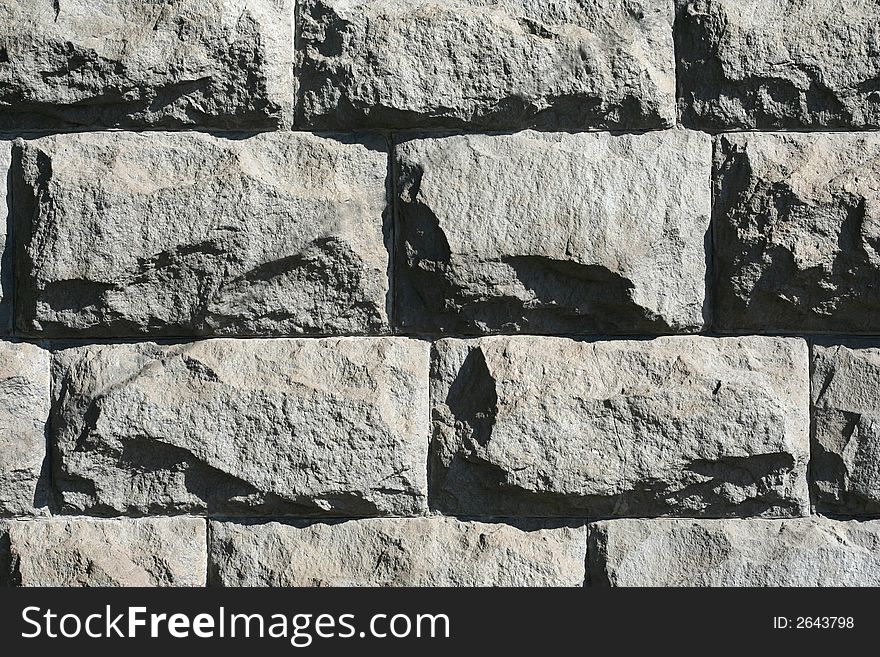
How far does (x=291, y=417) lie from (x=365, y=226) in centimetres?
39

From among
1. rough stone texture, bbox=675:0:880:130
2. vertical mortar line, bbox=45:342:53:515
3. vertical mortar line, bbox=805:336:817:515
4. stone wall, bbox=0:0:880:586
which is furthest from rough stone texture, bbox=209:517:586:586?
rough stone texture, bbox=675:0:880:130

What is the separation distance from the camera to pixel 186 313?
1.74m

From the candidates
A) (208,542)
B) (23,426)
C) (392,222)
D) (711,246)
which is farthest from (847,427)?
(23,426)

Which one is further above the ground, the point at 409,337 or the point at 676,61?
the point at 676,61

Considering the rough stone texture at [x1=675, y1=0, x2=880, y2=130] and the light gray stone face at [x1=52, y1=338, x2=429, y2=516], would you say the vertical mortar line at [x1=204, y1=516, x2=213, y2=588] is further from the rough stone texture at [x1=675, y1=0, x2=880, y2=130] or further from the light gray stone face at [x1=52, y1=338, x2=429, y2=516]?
the rough stone texture at [x1=675, y1=0, x2=880, y2=130]

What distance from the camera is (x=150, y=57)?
1.71m

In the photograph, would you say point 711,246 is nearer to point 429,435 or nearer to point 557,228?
point 557,228

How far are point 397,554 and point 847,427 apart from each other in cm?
90

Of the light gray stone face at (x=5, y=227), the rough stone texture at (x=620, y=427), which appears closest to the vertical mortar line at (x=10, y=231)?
the light gray stone face at (x=5, y=227)

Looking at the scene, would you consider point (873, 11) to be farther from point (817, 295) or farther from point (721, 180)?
point (817, 295)

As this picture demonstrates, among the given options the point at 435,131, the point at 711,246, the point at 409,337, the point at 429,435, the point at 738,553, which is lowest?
the point at 738,553

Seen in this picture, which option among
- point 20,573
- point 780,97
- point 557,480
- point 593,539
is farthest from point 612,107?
point 20,573

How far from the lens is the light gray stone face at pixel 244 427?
1.72 m

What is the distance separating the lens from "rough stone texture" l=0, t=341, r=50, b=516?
1745 mm
